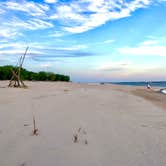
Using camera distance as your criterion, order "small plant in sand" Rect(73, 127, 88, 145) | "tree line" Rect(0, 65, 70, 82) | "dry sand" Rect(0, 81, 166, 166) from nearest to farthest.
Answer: "dry sand" Rect(0, 81, 166, 166) < "small plant in sand" Rect(73, 127, 88, 145) < "tree line" Rect(0, 65, 70, 82)

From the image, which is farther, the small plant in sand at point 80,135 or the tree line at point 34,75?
the tree line at point 34,75

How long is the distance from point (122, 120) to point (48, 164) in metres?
3.14

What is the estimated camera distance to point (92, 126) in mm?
5906

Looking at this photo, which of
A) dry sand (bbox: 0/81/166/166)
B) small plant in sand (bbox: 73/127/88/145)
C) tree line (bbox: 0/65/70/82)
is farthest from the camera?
tree line (bbox: 0/65/70/82)

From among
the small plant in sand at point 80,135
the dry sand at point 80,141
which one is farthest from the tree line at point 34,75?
the small plant in sand at point 80,135

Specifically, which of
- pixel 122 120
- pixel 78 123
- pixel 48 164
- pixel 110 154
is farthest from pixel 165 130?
pixel 48 164

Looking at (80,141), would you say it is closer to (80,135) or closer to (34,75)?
(80,135)

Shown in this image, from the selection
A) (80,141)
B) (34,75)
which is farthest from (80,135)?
(34,75)

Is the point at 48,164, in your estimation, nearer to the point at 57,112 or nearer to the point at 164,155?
the point at 164,155

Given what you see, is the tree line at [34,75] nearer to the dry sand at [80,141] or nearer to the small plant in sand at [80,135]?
the dry sand at [80,141]

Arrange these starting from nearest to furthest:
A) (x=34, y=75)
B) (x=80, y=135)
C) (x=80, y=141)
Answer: (x=80, y=141) < (x=80, y=135) < (x=34, y=75)

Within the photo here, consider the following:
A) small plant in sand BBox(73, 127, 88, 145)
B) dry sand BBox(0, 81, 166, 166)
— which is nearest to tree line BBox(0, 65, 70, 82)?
dry sand BBox(0, 81, 166, 166)

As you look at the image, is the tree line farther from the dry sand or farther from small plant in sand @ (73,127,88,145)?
small plant in sand @ (73,127,88,145)

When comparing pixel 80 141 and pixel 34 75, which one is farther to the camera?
pixel 34 75
